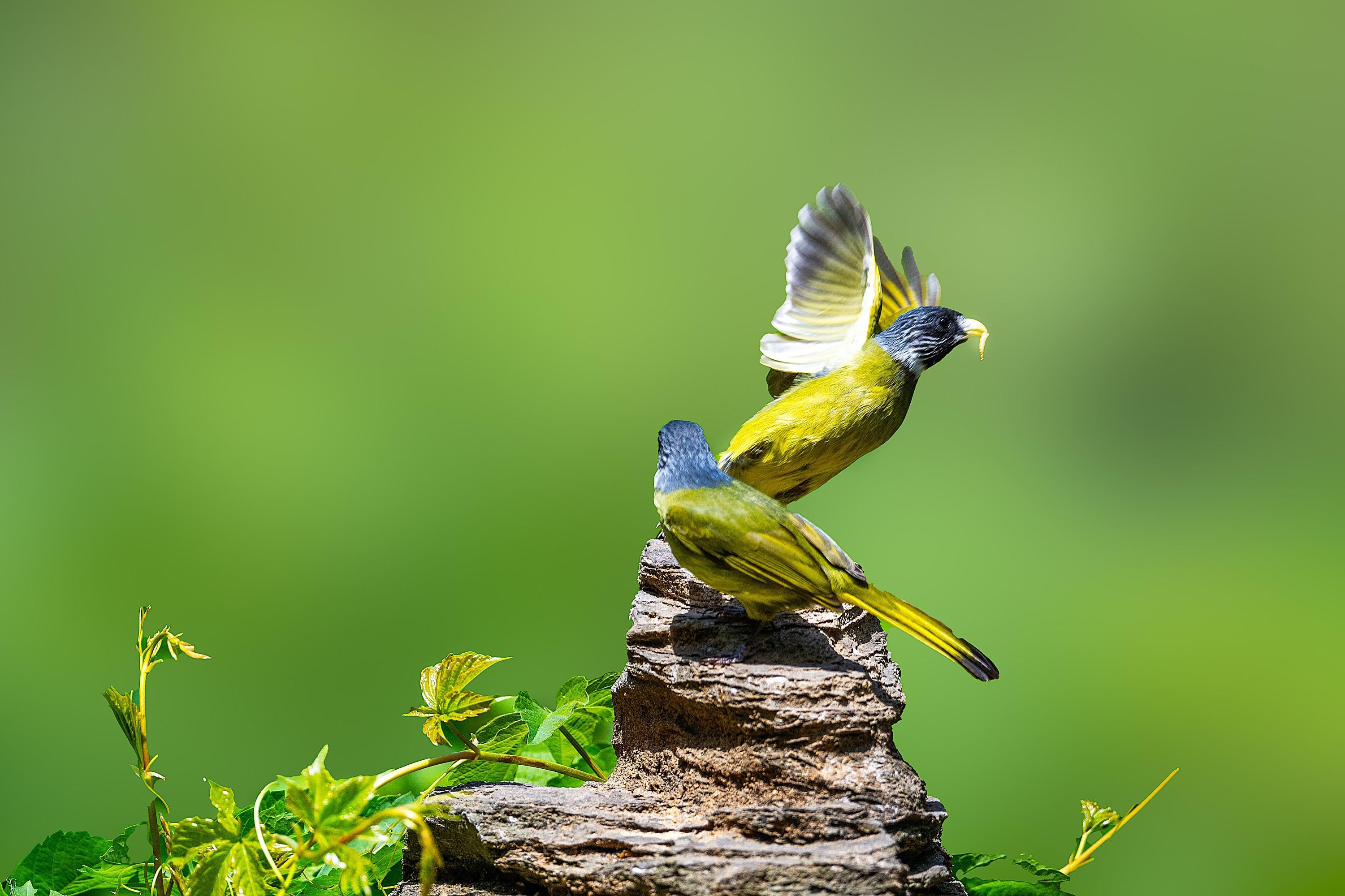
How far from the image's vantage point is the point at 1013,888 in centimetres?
216

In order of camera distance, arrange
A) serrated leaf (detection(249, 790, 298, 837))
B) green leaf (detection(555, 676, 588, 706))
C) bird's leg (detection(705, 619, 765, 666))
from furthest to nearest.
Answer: green leaf (detection(555, 676, 588, 706))
serrated leaf (detection(249, 790, 298, 837))
bird's leg (detection(705, 619, 765, 666))

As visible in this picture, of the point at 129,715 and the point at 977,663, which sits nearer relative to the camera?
the point at 977,663

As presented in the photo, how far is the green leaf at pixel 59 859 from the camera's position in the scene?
7.57 feet

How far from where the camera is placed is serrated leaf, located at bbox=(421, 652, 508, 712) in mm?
1995

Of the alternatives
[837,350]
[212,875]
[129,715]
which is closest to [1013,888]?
[837,350]

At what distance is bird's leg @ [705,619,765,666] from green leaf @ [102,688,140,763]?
1013mm

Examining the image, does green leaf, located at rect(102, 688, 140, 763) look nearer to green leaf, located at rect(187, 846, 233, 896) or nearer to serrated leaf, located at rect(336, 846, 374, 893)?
green leaf, located at rect(187, 846, 233, 896)

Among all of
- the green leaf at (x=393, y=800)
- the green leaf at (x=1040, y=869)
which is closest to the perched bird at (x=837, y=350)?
the green leaf at (x=1040, y=869)

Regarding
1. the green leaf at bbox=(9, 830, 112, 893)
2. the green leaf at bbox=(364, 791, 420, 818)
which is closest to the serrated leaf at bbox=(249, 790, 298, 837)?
the green leaf at bbox=(364, 791, 420, 818)

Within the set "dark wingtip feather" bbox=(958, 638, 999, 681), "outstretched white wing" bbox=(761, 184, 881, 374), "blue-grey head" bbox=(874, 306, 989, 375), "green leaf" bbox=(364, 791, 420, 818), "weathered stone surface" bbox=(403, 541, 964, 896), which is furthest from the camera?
"green leaf" bbox=(364, 791, 420, 818)

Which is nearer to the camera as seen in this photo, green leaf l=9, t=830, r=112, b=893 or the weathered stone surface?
the weathered stone surface

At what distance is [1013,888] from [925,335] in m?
1.16

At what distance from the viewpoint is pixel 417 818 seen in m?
1.31

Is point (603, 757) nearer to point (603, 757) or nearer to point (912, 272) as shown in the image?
point (603, 757)
